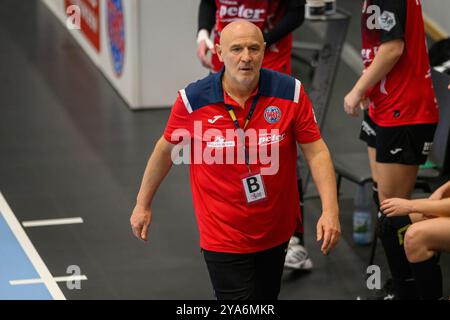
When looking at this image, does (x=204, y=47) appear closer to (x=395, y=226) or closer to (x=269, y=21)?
(x=269, y=21)

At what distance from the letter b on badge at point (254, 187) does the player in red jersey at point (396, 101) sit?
1294 millimetres

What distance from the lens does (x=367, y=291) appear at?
282 inches

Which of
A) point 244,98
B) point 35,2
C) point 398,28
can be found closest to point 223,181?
point 244,98

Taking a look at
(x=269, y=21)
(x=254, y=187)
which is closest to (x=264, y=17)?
(x=269, y=21)

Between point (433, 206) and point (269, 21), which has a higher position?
point (269, 21)

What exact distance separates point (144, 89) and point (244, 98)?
4979mm

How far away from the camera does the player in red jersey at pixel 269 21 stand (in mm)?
7156

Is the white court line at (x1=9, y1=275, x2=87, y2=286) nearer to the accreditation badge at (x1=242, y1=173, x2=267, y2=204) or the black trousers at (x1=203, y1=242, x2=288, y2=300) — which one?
the black trousers at (x1=203, y1=242, x2=288, y2=300)

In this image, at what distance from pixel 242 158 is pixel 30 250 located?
2.69 meters

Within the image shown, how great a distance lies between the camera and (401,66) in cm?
669

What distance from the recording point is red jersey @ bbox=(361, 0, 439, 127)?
6530 millimetres

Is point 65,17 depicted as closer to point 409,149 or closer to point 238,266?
point 409,149

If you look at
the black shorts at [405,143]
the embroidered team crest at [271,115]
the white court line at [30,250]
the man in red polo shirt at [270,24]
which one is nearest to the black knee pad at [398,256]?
the black shorts at [405,143]
